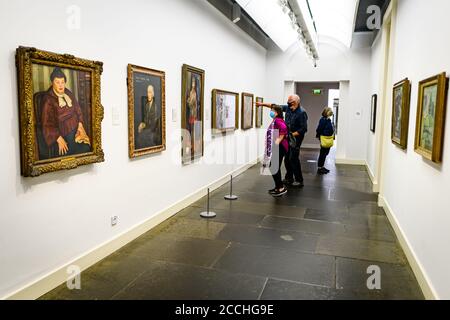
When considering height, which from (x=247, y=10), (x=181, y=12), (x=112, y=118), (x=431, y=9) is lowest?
(x=112, y=118)

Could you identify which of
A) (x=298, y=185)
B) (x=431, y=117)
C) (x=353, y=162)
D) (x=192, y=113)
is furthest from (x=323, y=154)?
(x=431, y=117)

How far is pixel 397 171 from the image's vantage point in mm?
5480

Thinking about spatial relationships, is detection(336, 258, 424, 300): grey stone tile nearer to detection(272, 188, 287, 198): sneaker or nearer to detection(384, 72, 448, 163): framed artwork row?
detection(384, 72, 448, 163): framed artwork row

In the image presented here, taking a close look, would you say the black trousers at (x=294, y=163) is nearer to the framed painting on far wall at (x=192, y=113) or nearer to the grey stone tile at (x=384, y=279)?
the framed painting on far wall at (x=192, y=113)

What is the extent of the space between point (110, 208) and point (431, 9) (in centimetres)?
399

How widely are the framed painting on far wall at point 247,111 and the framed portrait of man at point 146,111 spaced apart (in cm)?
484

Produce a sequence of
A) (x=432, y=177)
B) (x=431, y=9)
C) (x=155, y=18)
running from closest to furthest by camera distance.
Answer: (x=432, y=177) < (x=431, y=9) < (x=155, y=18)

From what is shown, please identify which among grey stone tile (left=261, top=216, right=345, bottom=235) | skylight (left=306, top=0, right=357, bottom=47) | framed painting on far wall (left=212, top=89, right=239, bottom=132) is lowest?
grey stone tile (left=261, top=216, right=345, bottom=235)

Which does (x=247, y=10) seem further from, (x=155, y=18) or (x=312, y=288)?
(x=312, y=288)

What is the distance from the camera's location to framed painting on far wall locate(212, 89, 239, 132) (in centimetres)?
780

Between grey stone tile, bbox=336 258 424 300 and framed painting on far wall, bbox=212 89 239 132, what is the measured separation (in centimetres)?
430

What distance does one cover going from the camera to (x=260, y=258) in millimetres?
4383

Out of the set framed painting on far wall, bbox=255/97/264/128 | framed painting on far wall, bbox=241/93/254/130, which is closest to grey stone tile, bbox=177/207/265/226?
framed painting on far wall, bbox=241/93/254/130

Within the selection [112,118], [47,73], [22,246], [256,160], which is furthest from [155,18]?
[256,160]
